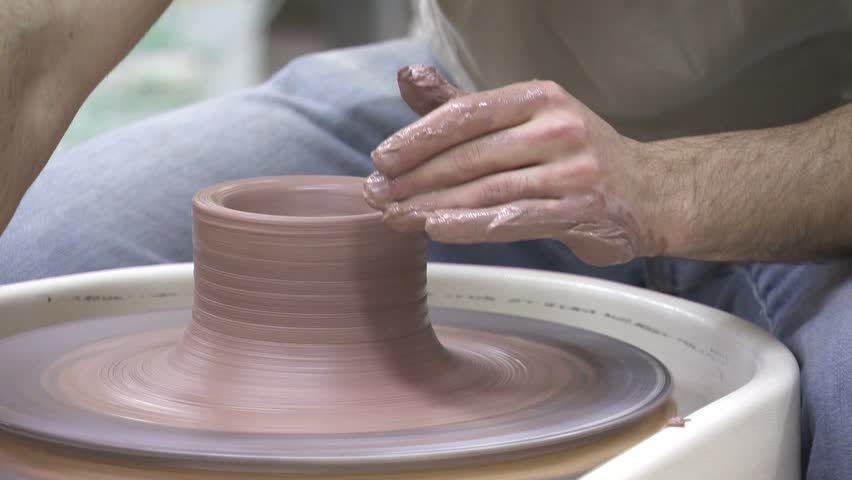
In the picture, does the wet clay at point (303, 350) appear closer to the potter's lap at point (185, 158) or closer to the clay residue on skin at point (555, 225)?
the clay residue on skin at point (555, 225)

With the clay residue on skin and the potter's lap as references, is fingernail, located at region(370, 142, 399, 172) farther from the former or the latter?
the potter's lap

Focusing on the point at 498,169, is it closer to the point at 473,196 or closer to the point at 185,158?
the point at 473,196

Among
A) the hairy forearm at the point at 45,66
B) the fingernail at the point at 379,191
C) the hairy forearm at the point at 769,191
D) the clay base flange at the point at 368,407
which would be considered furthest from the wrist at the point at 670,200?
the hairy forearm at the point at 45,66

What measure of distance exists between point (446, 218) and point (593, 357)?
250mm

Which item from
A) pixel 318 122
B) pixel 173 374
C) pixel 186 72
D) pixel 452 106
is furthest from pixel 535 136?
pixel 186 72

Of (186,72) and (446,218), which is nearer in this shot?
(446,218)

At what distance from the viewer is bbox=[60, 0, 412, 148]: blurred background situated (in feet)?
10.3

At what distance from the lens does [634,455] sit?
69 centimetres

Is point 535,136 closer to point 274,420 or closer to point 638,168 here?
point 638,168

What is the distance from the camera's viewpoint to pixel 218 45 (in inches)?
129

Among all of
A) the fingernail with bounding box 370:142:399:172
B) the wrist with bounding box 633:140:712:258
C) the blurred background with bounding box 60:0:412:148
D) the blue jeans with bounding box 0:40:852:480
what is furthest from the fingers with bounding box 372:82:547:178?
the blurred background with bounding box 60:0:412:148

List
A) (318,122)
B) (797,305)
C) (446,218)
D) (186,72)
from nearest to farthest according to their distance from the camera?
(446,218), (797,305), (318,122), (186,72)

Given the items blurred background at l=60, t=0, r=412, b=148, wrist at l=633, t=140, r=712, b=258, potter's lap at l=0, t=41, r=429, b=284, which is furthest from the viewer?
blurred background at l=60, t=0, r=412, b=148

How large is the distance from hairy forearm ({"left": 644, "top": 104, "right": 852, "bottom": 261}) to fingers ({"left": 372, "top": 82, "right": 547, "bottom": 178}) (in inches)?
8.8
